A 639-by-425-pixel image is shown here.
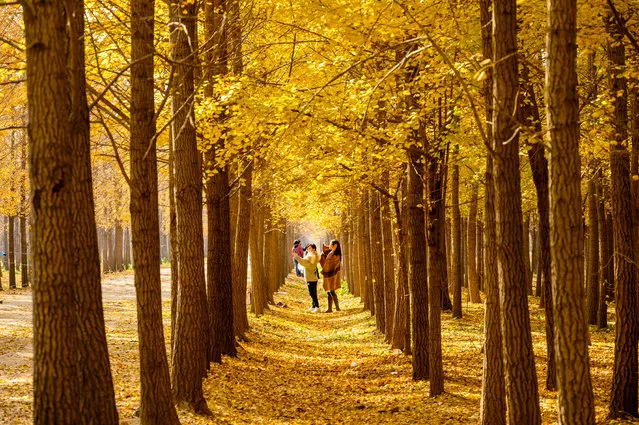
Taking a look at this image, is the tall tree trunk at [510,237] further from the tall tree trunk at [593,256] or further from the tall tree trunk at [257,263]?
the tall tree trunk at [257,263]

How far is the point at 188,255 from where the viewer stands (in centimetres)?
960

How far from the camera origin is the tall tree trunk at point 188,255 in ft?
30.6

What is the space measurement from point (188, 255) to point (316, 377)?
5.71 m

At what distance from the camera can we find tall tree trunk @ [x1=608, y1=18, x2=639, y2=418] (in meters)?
9.70

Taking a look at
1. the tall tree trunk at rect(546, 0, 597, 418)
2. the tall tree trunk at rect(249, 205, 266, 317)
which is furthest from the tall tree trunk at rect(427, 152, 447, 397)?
the tall tree trunk at rect(249, 205, 266, 317)

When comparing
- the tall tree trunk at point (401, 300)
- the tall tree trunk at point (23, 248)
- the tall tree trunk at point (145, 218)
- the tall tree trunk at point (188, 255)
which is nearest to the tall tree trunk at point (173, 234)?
the tall tree trunk at point (188, 255)

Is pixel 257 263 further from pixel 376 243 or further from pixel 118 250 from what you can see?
pixel 118 250

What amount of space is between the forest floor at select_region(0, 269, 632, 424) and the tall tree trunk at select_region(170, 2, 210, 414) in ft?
1.48

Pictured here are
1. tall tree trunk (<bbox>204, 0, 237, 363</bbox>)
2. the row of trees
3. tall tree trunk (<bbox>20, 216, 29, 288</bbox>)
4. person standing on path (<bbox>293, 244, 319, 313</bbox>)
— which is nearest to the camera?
the row of trees

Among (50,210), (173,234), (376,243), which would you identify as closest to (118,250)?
(376,243)

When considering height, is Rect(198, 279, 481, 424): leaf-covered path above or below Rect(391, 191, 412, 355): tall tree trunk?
below

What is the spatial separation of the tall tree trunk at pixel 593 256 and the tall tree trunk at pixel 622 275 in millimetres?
8884

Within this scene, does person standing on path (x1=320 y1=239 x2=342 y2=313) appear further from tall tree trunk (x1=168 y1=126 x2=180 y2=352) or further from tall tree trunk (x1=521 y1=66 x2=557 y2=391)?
A: tall tree trunk (x1=521 y1=66 x2=557 y2=391)

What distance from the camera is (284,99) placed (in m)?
9.26
